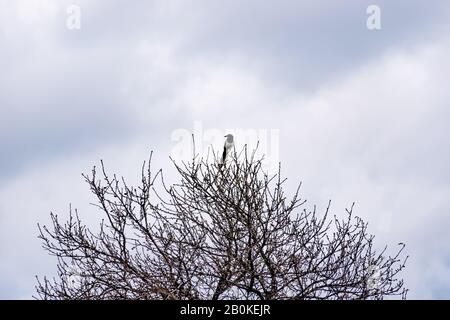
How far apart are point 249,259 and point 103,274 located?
2.75 metres

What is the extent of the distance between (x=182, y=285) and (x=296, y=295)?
1936 mm

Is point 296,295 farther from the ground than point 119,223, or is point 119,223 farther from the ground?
point 119,223

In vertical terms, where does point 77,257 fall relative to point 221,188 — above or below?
below

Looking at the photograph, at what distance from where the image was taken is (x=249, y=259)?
41.3ft
